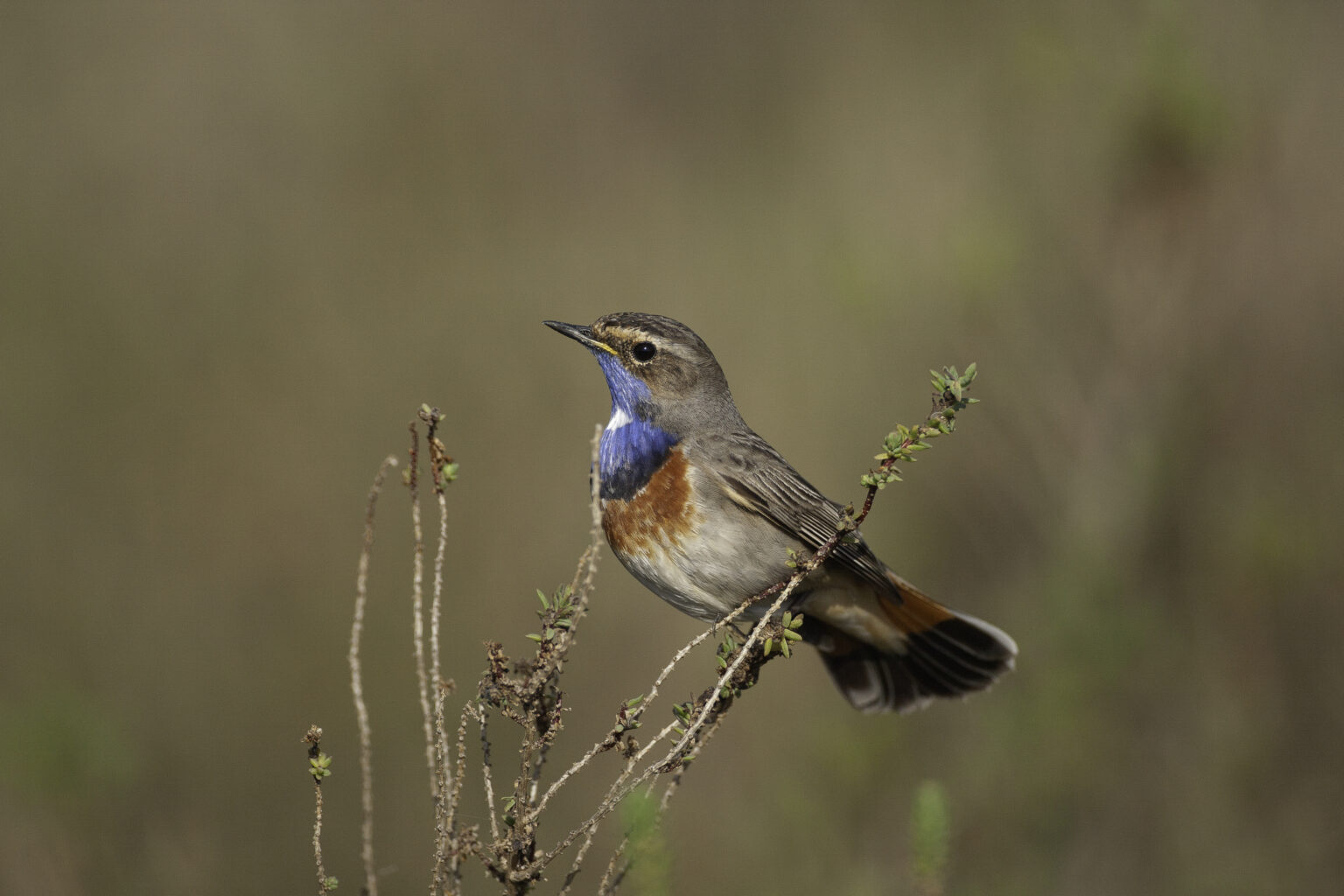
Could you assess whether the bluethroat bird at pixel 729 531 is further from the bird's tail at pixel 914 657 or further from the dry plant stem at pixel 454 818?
the dry plant stem at pixel 454 818

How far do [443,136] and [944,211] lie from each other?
3.88 m

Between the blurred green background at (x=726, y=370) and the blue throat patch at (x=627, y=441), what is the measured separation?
196 centimetres

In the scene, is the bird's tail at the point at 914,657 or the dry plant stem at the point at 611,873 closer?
the dry plant stem at the point at 611,873

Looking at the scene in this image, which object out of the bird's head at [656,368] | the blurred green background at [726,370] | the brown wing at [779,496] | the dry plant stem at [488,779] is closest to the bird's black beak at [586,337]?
the bird's head at [656,368]

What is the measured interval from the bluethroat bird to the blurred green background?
2.31ft

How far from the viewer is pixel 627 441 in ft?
15.5

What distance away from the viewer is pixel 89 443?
295 inches

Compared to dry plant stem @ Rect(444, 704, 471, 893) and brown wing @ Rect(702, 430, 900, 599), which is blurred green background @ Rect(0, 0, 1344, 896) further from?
dry plant stem @ Rect(444, 704, 471, 893)

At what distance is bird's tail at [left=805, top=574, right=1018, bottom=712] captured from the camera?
4910 mm

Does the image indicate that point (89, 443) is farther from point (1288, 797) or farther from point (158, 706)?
point (1288, 797)

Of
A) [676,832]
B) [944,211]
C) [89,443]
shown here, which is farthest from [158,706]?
[944,211]

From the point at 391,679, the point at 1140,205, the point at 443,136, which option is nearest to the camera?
the point at 1140,205

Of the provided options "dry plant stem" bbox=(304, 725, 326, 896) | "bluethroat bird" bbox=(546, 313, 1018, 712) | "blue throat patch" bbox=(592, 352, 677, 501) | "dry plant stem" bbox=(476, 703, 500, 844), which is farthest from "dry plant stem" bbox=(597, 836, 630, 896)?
"blue throat patch" bbox=(592, 352, 677, 501)

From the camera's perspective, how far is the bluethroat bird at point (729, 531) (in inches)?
172
